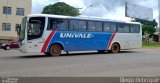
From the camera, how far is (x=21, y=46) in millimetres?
20453

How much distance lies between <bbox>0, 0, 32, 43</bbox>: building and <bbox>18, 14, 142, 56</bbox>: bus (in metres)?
33.3

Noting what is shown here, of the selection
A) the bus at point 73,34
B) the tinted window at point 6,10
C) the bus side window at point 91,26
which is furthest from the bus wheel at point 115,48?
the tinted window at point 6,10

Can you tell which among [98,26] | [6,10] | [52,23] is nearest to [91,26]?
[98,26]

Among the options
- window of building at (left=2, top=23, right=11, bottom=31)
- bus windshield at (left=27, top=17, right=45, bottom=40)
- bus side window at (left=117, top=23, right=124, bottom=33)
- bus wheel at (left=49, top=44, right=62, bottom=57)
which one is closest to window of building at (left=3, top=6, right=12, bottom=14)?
window of building at (left=2, top=23, right=11, bottom=31)

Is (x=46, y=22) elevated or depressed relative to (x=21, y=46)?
elevated

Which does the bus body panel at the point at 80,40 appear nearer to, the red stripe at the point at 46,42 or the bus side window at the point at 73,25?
the red stripe at the point at 46,42

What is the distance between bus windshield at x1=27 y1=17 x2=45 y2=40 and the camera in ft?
67.1

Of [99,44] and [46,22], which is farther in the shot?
[99,44]

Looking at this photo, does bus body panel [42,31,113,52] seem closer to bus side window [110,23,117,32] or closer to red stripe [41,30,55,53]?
red stripe [41,30,55,53]

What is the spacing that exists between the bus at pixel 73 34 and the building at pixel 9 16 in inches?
1313

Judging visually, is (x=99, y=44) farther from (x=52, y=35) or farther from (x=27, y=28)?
(x=27, y=28)

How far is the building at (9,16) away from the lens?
5634 centimetres

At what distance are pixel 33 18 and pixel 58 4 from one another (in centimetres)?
5834

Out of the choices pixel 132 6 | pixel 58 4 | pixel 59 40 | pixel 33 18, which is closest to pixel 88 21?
pixel 59 40
